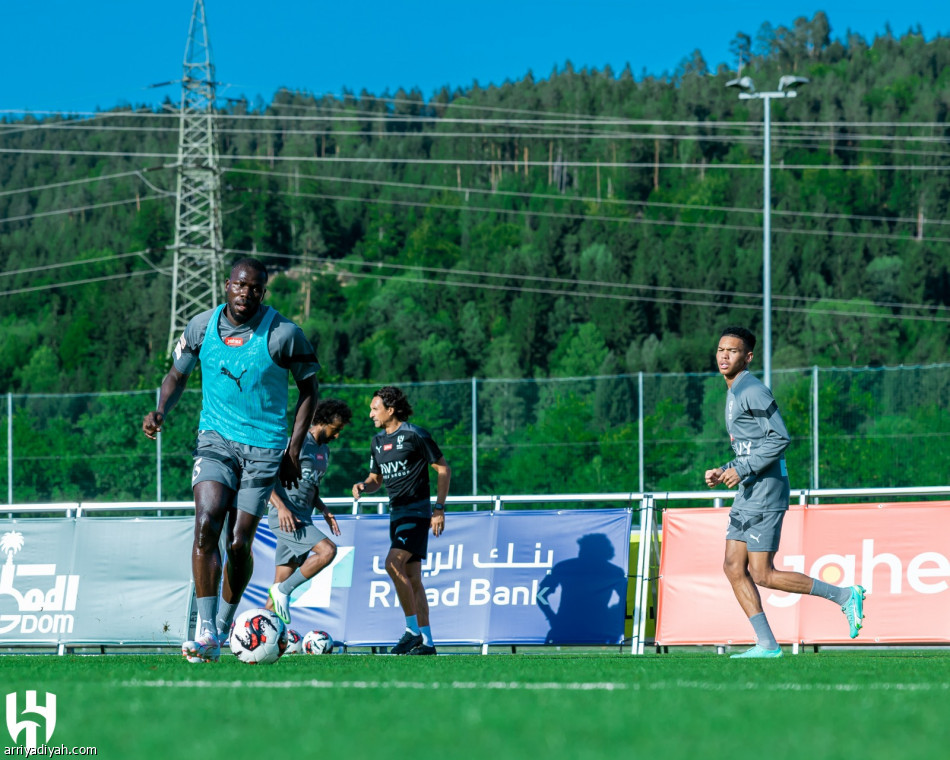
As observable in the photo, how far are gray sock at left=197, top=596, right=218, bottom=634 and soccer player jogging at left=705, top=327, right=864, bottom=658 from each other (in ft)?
11.3

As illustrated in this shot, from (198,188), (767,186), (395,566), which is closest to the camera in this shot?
(395,566)

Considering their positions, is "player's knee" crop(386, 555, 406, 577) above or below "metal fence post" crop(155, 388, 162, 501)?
below

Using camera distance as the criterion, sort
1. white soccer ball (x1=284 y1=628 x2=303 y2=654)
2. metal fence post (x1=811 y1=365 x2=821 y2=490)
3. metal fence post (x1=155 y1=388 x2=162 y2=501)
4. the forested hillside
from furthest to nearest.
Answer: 1. the forested hillside
2. metal fence post (x1=155 y1=388 x2=162 y2=501)
3. metal fence post (x1=811 y1=365 x2=821 y2=490)
4. white soccer ball (x1=284 y1=628 x2=303 y2=654)

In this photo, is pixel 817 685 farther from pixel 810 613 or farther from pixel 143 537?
pixel 143 537

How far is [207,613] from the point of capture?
27.5 feet

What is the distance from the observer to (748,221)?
5202 inches

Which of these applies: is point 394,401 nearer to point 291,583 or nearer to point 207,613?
point 291,583

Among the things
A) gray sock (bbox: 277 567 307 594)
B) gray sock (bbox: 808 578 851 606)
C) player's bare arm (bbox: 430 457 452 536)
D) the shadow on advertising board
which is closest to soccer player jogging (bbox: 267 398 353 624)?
gray sock (bbox: 277 567 307 594)

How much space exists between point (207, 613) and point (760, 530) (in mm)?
3789

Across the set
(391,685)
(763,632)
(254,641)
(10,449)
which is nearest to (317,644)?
(254,641)

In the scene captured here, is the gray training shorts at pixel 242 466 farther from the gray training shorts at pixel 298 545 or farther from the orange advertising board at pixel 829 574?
the orange advertising board at pixel 829 574

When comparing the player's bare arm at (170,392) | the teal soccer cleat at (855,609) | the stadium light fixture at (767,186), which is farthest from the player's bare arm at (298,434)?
the stadium light fixture at (767,186)

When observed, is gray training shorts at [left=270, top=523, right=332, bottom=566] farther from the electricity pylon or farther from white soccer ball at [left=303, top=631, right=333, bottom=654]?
the electricity pylon

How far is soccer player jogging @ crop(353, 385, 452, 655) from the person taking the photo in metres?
11.7
